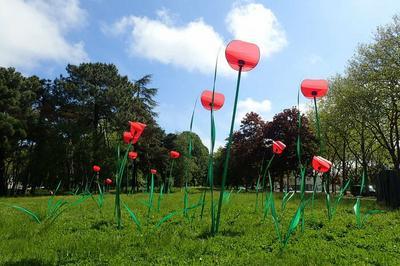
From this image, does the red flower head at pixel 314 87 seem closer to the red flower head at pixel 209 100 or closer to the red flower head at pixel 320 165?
the red flower head at pixel 320 165

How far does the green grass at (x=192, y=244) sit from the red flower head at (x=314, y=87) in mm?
2231

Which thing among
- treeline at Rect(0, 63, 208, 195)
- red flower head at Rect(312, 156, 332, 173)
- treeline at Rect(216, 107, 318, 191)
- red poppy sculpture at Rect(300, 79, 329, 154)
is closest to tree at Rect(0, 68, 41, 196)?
treeline at Rect(0, 63, 208, 195)

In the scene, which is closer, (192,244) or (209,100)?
(192,244)

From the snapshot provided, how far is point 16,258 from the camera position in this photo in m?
4.62

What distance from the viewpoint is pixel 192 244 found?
17.3 ft

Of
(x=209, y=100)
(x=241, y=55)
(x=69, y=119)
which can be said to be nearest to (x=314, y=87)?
(x=241, y=55)

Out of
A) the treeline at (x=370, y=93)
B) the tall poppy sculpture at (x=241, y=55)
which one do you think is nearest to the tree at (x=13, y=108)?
the treeline at (x=370, y=93)

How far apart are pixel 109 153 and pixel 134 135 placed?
102 feet

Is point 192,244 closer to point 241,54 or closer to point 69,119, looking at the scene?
point 241,54

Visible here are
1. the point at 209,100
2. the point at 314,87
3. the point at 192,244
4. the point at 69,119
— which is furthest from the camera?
the point at 69,119

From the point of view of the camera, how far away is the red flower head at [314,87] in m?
6.14

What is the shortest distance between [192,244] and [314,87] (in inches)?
119

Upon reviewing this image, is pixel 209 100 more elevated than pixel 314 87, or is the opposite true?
pixel 314 87

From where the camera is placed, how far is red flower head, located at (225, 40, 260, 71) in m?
5.45
